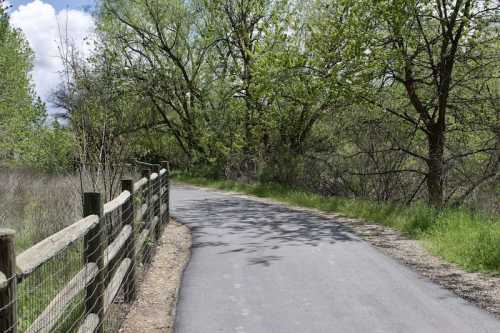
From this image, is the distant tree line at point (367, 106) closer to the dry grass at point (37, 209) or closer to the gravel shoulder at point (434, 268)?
the dry grass at point (37, 209)

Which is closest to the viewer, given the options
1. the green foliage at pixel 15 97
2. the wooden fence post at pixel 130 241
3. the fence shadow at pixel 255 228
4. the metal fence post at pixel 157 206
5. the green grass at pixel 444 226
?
the wooden fence post at pixel 130 241

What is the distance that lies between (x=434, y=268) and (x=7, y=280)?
6.87 metres

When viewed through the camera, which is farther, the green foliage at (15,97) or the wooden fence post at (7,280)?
the green foliage at (15,97)

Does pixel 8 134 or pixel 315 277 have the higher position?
pixel 8 134

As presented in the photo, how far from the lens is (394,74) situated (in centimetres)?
1499

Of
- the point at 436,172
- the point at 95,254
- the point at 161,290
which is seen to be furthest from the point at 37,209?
the point at 436,172

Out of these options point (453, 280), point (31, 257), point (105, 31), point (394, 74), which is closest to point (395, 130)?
point (394, 74)

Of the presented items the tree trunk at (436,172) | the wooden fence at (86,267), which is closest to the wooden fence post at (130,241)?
the wooden fence at (86,267)

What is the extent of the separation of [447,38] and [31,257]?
530 inches

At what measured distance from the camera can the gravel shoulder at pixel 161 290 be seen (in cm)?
561

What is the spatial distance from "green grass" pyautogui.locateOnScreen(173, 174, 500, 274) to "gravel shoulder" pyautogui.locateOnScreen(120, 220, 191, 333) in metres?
4.37

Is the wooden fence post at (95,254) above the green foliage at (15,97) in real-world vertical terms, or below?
below

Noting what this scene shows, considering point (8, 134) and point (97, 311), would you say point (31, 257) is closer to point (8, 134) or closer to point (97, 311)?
point (97, 311)

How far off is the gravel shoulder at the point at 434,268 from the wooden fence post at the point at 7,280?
5.13 m
